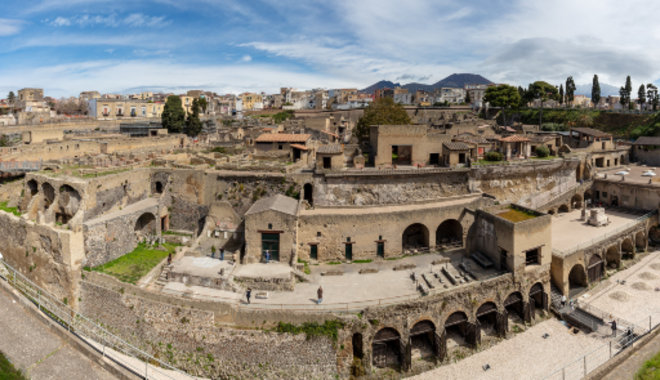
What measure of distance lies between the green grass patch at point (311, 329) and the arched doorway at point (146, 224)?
14162mm

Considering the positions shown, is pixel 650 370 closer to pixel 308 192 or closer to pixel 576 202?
pixel 308 192

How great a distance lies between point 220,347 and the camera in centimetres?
1847

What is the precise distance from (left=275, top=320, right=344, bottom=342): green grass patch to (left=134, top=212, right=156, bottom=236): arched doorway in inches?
558

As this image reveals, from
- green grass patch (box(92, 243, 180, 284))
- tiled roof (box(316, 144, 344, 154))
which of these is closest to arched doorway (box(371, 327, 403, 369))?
green grass patch (box(92, 243, 180, 284))

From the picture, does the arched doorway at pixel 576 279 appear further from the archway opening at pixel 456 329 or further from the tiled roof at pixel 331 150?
the tiled roof at pixel 331 150

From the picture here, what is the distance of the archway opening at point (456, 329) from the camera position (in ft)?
67.4

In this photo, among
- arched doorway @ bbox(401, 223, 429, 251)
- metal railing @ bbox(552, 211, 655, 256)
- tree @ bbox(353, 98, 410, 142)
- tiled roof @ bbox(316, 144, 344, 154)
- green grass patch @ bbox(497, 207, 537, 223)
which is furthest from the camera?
tree @ bbox(353, 98, 410, 142)

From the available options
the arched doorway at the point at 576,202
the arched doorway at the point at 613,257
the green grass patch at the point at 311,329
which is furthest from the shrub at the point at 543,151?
the green grass patch at the point at 311,329

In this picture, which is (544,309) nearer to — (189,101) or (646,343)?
(646,343)

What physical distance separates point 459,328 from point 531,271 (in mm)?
5358

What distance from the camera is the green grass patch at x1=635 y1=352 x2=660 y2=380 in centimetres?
1595

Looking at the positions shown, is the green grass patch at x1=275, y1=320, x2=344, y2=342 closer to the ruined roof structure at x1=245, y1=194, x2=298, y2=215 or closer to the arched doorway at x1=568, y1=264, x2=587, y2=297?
the ruined roof structure at x1=245, y1=194, x2=298, y2=215

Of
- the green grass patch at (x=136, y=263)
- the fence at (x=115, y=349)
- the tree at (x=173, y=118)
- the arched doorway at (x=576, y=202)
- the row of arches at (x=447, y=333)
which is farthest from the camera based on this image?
the tree at (x=173, y=118)

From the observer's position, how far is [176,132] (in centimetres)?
5266
